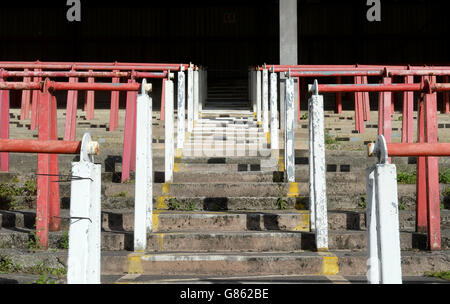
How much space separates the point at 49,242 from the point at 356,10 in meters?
18.7

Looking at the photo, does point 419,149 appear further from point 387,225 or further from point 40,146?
point 40,146

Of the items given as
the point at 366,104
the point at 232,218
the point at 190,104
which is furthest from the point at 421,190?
the point at 366,104

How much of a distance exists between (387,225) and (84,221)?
163 cm

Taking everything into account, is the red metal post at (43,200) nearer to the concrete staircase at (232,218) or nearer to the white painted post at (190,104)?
the concrete staircase at (232,218)

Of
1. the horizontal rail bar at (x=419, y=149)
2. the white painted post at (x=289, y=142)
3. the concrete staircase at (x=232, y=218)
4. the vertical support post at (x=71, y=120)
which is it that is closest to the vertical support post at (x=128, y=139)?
the concrete staircase at (x=232, y=218)

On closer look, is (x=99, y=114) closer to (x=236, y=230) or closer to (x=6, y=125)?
(x=6, y=125)

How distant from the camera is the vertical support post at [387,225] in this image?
10.8ft

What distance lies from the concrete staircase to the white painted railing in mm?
1736

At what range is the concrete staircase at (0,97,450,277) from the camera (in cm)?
523

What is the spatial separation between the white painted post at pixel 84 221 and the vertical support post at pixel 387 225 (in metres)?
1.56

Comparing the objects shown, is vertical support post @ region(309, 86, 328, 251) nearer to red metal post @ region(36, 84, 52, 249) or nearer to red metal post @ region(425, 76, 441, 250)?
red metal post @ region(425, 76, 441, 250)

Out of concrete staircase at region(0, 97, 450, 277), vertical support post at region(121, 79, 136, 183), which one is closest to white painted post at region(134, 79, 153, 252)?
concrete staircase at region(0, 97, 450, 277)

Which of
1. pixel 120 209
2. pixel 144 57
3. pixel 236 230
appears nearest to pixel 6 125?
pixel 120 209

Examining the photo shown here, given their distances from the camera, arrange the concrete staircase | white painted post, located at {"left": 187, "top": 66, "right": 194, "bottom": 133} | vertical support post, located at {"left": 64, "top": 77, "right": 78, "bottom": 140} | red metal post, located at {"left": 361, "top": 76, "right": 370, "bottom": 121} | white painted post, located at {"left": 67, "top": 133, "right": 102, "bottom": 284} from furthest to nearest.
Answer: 1. red metal post, located at {"left": 361, "top": 76, "right": 370, "bottom": 121}
2. white painted post, located at {"left": 187, "top": 66, "right": 194, "bottom": 133}
3. vertical support post, located at {"left": 64, "top": 77, "right": 78, "bottom": 140}
4. the concrete staircase
5. white painted post, located at {"left": 67, "top": 133, "right": 102, "bottom": 284}
